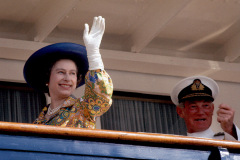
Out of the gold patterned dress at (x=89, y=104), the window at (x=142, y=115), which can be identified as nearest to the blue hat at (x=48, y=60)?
the gold patterned dress at (x=89, y=104)

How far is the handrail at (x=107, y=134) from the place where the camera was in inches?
108

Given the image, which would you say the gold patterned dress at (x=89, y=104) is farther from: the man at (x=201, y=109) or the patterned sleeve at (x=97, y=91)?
the man at (x=201, y=109)

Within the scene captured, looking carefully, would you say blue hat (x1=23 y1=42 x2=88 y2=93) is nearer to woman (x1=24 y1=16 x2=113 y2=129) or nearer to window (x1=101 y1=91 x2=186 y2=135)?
woman (x1=24 y1=16 x2=113 y2=129)

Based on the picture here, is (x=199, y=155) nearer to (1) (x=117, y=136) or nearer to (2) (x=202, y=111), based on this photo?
(1) (x=117, y=136)

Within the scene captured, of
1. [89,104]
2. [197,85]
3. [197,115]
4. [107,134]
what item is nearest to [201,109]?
[197,115]

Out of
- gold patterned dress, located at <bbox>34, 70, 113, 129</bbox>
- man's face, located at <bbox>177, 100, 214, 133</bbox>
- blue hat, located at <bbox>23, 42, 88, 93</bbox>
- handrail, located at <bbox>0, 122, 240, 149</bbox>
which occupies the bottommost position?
handrail, located at <bbox>0, 122, 240, 149</bbox>

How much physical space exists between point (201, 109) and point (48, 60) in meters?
1.12

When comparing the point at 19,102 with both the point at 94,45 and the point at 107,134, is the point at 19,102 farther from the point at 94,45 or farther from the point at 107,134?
the point at 107,134

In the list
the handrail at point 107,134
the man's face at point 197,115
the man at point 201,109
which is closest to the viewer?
the handrail at point 107,134

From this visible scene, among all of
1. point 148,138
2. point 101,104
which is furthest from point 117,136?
point 101,104

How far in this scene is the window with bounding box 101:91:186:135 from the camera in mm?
7094

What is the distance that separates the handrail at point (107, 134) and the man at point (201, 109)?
1.04 meters

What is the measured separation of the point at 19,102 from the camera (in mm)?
6719

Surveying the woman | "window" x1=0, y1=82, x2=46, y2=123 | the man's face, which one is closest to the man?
the man's face
